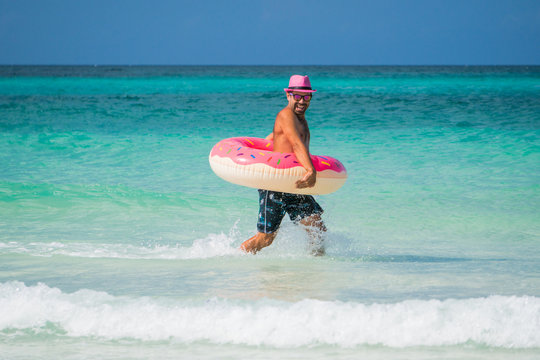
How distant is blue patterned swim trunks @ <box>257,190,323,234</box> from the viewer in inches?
183

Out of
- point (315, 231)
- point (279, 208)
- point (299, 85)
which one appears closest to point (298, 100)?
point (299, 85)

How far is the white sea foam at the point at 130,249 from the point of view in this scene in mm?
5016

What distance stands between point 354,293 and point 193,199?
3703mm

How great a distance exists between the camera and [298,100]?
4516 mm

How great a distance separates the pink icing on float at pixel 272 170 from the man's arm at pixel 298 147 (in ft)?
0.12

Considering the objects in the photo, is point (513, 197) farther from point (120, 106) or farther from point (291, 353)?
point (120, 106)

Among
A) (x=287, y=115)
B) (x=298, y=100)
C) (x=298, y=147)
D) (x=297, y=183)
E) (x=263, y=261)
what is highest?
(x=298, y=100)

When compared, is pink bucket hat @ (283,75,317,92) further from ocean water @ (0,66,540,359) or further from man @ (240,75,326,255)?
ocean water @ (0,66,540,359)

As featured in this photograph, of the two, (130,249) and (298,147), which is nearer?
(298,147)

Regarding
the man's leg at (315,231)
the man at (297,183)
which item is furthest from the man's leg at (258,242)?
the man's leg at (315,231)

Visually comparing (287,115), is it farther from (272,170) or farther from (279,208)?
(279,208)

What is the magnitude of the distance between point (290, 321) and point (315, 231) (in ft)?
4.67

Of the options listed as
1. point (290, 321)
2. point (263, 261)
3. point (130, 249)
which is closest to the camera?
point (290, 321)

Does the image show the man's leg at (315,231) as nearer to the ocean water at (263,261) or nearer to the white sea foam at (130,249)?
the ocean water at (263,261)
